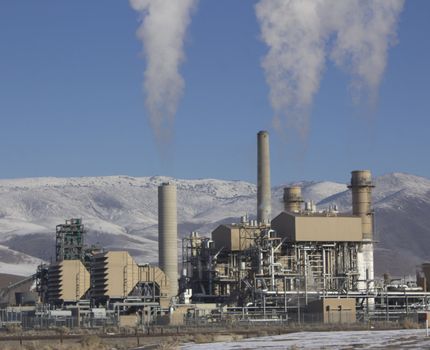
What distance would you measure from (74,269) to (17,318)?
9.76 m

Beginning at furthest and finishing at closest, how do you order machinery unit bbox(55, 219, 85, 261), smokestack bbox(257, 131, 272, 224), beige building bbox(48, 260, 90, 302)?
machinery unit bbox(55, 219, 85, 261) → smokestack bbox(257, 131, 272, 224) → beige building bbox(48, 260, 90, 302)

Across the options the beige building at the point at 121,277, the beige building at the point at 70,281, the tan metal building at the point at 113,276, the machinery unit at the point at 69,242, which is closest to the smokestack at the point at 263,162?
the beige building at the point at 121,277

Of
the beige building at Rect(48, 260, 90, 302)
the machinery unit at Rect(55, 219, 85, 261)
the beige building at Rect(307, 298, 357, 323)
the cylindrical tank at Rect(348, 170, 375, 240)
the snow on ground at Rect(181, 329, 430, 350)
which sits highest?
the cylindrical tank at Rect(348, 170, 375, 240)

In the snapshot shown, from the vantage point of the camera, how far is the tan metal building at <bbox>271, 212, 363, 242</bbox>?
10688 centimetres

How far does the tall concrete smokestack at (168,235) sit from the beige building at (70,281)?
9520 mm

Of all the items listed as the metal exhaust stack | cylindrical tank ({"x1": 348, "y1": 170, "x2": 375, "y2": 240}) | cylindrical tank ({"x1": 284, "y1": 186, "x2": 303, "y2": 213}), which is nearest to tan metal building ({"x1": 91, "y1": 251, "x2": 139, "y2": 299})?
cylindrical tank ({"x1": 284, "y1": 186, "x2": 303, "y2": 213})

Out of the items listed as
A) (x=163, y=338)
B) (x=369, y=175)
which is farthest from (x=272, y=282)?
(x=163, y=338)

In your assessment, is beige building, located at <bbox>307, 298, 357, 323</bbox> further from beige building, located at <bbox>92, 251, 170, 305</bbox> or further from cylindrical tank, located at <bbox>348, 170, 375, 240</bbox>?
beige building, located at <bbox>92, 251, 170, 305</bbox>

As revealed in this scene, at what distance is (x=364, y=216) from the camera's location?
115 meters

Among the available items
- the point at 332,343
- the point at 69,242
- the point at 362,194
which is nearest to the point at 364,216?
the point at 362,194

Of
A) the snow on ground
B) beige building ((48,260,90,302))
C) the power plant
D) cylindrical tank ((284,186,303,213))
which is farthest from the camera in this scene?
cylindrical tank ((284,186,303,213))

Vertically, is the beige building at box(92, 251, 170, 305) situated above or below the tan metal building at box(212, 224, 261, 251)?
below

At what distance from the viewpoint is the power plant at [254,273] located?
335 feet

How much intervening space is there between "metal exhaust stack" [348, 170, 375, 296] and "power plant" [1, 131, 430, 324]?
0.39 ft
